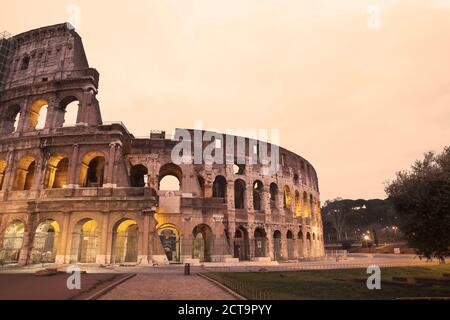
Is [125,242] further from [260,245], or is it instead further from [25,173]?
[260,245]

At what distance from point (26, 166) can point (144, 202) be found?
12263 mm

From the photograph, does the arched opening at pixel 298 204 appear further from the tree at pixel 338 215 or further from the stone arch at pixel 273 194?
the tree at pixel 338 215

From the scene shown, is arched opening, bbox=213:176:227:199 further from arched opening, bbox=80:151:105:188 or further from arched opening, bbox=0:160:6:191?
arched opening, bbox=0:160:6:191

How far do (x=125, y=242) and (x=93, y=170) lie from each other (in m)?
7.29

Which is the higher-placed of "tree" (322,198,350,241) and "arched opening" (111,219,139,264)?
"tree" (322,198,350,241)

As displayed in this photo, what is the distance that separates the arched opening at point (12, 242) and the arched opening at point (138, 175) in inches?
389

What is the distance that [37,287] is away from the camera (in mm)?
11383

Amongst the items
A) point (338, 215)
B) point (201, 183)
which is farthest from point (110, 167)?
point (338, 215)

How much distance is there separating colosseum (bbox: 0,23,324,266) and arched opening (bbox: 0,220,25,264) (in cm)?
8

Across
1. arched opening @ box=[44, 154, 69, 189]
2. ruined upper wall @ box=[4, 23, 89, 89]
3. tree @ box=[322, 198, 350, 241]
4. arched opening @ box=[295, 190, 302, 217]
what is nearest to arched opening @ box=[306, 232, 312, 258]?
arched opening @ box=[295, 190, 302, 217]

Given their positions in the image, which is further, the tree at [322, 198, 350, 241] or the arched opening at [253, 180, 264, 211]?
the tree at [322, 198, 350, 241]

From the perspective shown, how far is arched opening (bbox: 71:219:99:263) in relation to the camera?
23.2 m

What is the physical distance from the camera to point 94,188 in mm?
24188
